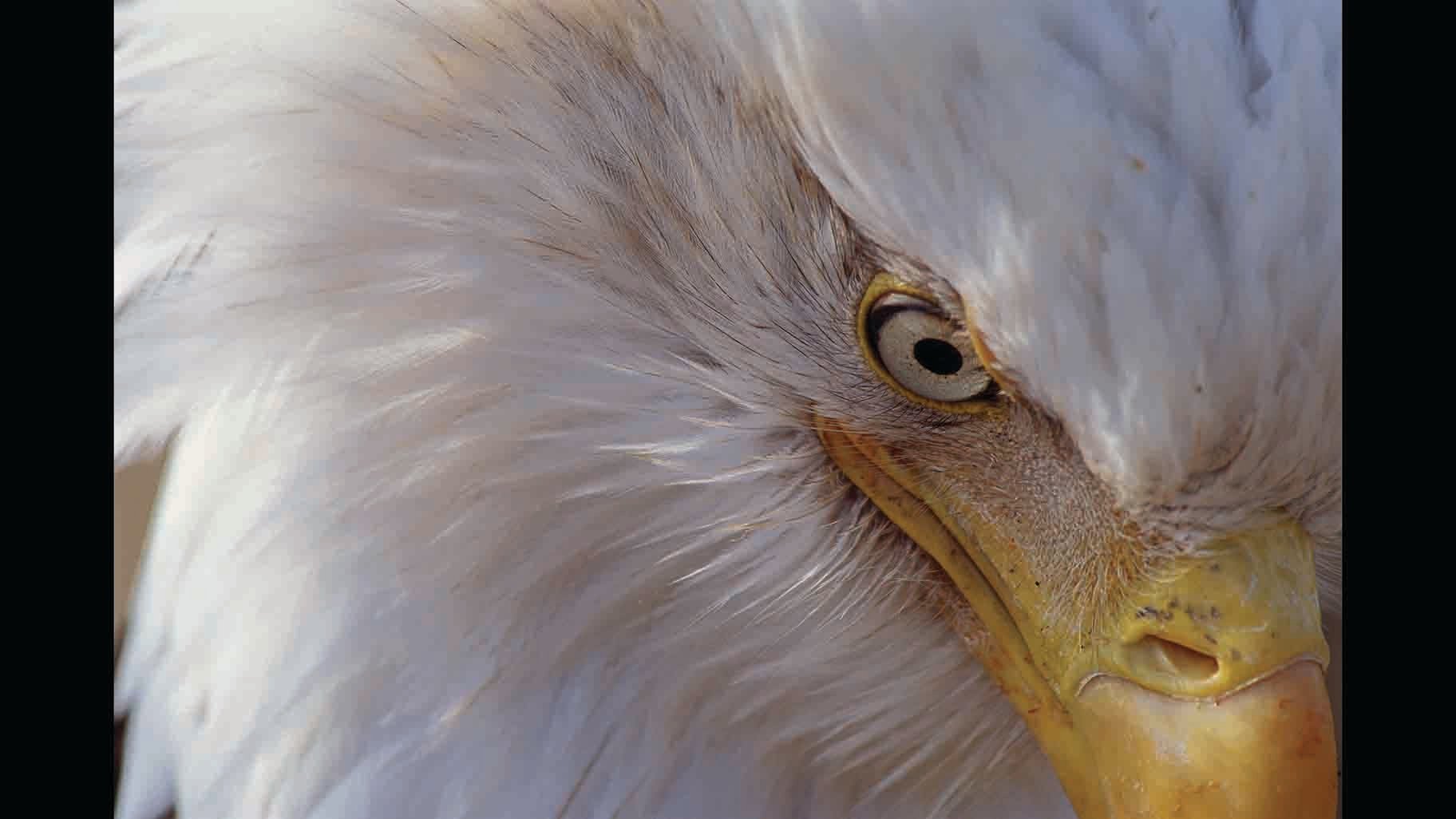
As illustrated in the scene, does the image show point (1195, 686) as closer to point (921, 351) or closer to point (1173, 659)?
point (1173, 659)

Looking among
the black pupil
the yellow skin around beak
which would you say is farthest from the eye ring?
the yellow skin around beak

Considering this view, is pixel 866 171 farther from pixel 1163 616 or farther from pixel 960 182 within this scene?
pixel 1163 616

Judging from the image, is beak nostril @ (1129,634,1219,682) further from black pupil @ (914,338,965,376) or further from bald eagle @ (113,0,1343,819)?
black pupil @ (914,338,965,376)

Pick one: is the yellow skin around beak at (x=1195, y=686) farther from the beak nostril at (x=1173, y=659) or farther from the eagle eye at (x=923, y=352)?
the eagle eye at (x=923, y=352)

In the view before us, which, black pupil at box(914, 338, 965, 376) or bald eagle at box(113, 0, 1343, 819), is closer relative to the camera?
bald eagle at box(113, 0, 1343, 819)

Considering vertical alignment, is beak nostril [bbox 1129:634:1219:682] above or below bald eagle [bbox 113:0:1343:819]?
below

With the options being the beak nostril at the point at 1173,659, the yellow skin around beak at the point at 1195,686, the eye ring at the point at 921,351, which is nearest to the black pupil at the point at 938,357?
the eye ring at the point at 921,351

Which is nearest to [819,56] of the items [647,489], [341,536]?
[647,489]

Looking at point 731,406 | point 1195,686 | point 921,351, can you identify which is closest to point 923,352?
point 921,351
